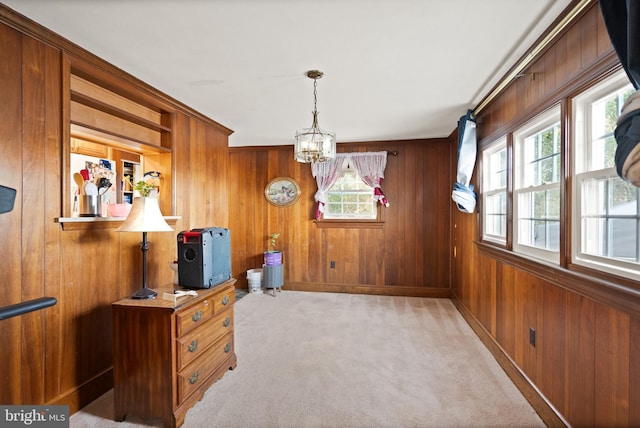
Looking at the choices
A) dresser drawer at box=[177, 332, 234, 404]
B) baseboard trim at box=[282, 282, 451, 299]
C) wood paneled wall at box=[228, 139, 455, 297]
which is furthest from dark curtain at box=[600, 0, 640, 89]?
baseboard trim at box=[282, 282, 451, 299]

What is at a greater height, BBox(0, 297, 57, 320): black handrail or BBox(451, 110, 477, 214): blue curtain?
BBox(451, 110, 477, 214): blue curtain

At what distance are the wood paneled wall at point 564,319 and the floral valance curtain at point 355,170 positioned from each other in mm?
2022

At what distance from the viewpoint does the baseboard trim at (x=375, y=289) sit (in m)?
4.62

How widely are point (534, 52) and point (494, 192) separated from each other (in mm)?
1313

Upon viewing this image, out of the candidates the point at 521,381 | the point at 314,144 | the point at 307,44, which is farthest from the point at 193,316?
the point at 521,381

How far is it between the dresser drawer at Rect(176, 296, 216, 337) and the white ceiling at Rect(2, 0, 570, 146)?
5.67ft

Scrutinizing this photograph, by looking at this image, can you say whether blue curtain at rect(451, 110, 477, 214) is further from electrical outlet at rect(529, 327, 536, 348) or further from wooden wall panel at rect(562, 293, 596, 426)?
wooden wall panel at rect(562, 293, 596, 426)

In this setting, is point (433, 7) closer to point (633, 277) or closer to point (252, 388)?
point (633, 277)

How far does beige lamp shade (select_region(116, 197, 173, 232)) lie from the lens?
6.55 ft

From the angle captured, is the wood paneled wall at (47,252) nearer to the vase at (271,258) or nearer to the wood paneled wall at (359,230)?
the vase at (271,258)

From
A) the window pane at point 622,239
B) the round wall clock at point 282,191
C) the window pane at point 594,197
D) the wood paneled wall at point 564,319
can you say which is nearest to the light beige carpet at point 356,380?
the wood paneled wall at point 564,319

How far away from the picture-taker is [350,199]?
4988 millimetres

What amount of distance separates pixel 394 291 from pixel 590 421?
3.26 metres

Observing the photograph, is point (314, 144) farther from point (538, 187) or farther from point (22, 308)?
point (22, 308)
